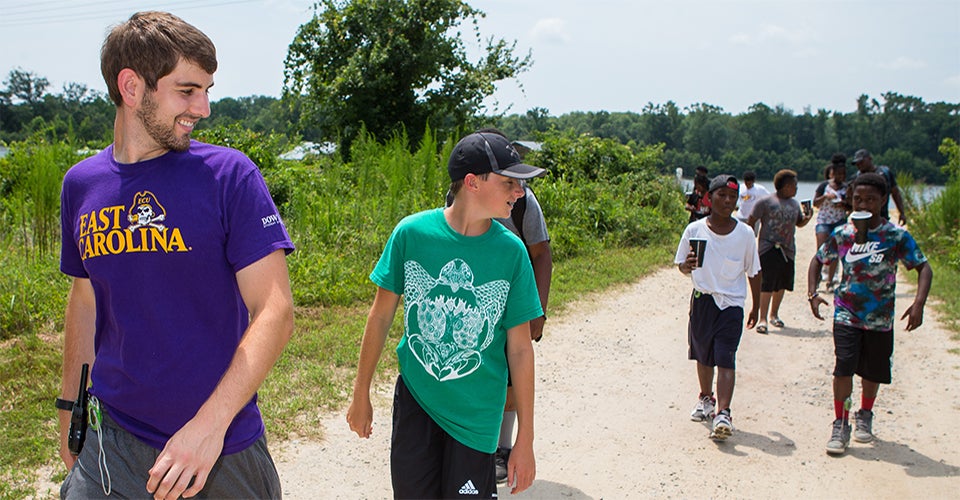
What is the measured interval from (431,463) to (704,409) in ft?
11.8

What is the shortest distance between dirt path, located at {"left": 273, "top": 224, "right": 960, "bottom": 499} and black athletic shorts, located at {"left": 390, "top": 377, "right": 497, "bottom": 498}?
66.7 inches

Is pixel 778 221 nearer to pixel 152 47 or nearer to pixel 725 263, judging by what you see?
pixel 725 263

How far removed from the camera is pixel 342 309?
9.28 meters

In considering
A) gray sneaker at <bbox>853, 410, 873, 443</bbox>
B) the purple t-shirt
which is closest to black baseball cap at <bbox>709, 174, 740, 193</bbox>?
gray sneaker at <bbox>853, 410, 873, 443</bbox>

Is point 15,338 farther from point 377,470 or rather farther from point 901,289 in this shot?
point 901,289

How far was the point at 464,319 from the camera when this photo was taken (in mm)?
3338

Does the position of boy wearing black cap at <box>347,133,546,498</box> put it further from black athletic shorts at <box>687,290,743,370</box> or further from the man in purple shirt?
black athletic shorts at <box>687,290,743,370</box>

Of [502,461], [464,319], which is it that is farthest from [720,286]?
[464,319]

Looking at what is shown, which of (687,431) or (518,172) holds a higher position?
(518,172)

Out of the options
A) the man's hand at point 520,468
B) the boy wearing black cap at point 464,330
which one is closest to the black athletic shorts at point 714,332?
the boy wearing black cap at point 464,330

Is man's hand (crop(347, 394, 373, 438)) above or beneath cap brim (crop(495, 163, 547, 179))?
beneath

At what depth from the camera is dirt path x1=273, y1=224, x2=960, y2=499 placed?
208 inches

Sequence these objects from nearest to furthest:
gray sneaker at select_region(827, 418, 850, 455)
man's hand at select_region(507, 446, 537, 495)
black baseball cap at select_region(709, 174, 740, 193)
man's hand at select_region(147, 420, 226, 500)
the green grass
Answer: man's hand at select_region(147, 420, 226, 500) < man's hand at select_region(507, 446, 537, 495) < the green grass < gray sneaker at select_region(827, 418, 850, 455) < black baseball cap at select_region(709, 174, 740, 193)

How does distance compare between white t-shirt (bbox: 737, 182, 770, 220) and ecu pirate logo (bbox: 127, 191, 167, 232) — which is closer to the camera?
ecu pirate logo (bbox: 127, 191, 167, 232)
